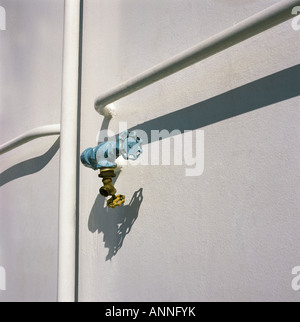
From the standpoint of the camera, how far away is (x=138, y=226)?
80cm

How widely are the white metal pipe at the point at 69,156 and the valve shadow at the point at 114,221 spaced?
6 centimetres

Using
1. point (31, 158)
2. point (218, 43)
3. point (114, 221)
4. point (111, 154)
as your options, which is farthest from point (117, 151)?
point (31, 158)

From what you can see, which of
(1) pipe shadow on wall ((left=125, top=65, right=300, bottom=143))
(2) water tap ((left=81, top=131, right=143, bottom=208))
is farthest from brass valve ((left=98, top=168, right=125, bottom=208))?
(1) pipe shadow on wall ((left=125, top=65, right=300, bottom=143))

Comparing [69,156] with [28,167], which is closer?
[69,156]

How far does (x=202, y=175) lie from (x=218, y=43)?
8.6 inches

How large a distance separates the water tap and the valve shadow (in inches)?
1.5

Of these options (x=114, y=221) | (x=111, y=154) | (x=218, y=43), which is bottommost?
(x=114, y=221)

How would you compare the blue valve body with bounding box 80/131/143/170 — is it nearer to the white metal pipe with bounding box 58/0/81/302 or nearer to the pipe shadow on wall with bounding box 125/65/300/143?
the pipe shadow on wall with bounding box 125/65/300/143

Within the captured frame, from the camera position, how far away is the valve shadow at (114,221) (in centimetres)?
82

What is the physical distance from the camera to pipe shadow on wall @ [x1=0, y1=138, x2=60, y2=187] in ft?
3.55

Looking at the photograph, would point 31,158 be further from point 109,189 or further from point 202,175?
point 202,175

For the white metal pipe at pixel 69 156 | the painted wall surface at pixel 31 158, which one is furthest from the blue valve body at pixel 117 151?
the painted wall surface at pixel 31 158

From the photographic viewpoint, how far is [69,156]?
94cm

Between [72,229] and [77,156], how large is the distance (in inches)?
6.9
